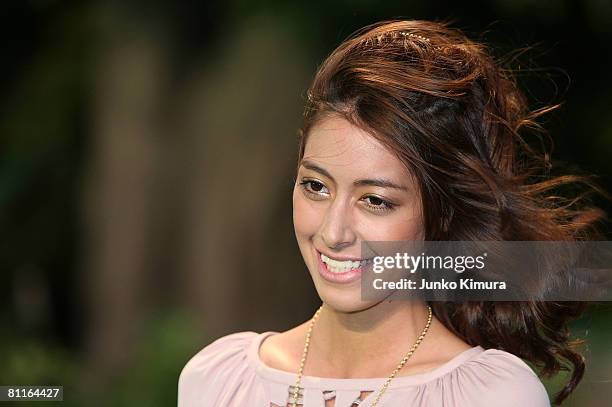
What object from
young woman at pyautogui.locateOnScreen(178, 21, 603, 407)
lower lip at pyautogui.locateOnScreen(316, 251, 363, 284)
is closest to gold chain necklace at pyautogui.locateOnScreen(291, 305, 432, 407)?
young woman at pyautogui.locateOnScreen(178, 21, 603, 407)

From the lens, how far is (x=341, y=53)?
138cm

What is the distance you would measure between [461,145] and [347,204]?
163 millimetres

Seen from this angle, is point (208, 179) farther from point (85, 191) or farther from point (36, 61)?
point (36, 61)

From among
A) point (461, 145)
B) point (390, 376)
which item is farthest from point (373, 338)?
point (461, 145)

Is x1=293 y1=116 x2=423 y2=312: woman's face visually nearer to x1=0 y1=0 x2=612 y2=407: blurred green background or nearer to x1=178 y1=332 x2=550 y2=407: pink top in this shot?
x1=178 y1=332 x2=550 y2=407: pink top

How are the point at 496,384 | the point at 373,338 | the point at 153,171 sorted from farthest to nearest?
the point at 153,171 < the point at 373,338 < the point at 496,384

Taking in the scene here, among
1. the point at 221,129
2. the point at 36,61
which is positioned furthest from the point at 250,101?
the point at 36,61

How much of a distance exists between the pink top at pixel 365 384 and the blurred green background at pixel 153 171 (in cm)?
106

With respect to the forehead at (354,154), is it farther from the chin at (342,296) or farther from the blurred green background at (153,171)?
the blurred green background at (153,171)

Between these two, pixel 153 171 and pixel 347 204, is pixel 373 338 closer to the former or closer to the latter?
pixel 347 204

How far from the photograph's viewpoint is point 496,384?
1.29 metres

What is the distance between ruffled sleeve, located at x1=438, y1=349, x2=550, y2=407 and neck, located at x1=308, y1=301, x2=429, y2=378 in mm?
89

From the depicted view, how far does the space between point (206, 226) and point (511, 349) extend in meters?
1.61

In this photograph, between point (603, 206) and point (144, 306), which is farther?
point (144, 306)
